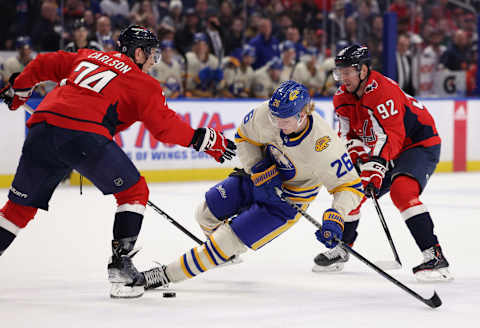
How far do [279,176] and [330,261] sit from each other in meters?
0.83

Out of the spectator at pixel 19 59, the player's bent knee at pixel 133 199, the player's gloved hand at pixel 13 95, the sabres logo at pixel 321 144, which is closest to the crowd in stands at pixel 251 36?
the spectator at pixel 19 59

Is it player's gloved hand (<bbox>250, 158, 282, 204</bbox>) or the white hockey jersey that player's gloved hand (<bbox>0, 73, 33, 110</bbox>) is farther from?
player's gloved hand (<bbox>250, 158, 282, 204</bbox>)

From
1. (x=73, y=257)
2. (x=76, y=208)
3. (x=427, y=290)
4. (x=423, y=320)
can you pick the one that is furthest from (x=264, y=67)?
(x=423, y=320)

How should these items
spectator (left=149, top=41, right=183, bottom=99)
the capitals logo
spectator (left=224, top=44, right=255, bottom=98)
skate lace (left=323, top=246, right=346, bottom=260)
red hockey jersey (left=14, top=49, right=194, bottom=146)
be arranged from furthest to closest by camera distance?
1. spectator (left=224, top=44, right=255, bottom=98)
2. spectator (left=149, top=41, right=183, bottom=99)
3. skate lace (left=323, top=246, right=346, bottom=260)
4. the capitals logo
5. red hockey jersey (left=14, top=49, right=194, bottom=146)

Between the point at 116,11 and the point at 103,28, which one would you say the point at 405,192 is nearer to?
the point at 103,28

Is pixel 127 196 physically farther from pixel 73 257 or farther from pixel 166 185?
pixel 166 185

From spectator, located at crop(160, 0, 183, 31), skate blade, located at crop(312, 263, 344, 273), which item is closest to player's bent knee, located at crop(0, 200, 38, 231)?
skate blade, located at crop(312, 263, 344, 273)

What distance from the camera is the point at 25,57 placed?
809 cm

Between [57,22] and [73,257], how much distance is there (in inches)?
186

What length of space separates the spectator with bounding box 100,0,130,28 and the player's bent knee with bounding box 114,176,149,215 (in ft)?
20.1

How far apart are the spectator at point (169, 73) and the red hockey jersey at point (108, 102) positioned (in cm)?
540

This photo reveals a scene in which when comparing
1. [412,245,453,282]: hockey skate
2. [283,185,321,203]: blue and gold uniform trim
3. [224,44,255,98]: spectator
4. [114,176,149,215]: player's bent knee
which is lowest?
[224,44,255,98]: spectator

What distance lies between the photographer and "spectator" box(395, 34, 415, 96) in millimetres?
10219

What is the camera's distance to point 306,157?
138 inches
